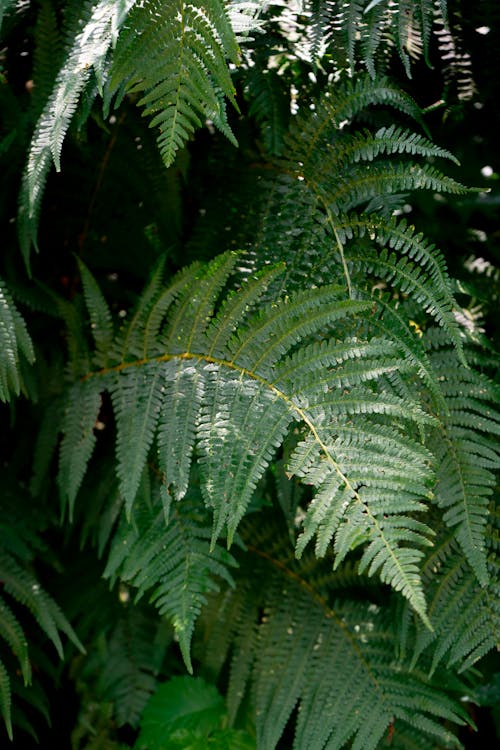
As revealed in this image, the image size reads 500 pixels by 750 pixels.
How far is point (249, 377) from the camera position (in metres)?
1.10

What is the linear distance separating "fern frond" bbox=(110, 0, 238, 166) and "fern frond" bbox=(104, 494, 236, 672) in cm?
64

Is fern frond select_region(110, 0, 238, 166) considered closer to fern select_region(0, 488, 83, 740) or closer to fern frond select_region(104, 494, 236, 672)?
fern frond select_region(104, 494, 236, 672)

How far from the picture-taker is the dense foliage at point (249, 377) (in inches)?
40.0

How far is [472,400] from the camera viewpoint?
3.94 ft

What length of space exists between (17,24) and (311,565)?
3.93 feet

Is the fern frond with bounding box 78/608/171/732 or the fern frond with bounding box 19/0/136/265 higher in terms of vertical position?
the fern frond with bounding box 19/0/136/265

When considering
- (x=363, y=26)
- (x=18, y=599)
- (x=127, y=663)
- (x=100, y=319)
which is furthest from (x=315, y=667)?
(x=363, y=26)

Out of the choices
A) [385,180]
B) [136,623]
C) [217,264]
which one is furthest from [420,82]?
[136,623]

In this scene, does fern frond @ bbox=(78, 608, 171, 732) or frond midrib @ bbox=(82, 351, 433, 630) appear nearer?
frond midrib @ bbox=(82, 351, 433, 630)

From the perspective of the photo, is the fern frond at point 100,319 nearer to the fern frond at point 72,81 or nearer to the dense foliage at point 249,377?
the dense foliage at point 249,377

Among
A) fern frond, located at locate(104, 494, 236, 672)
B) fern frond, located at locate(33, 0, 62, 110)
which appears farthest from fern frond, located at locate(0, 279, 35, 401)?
fern frond, located at locate(33, 0, 62, 110)

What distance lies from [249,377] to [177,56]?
473 millimetres

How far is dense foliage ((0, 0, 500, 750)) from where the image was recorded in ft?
3.33

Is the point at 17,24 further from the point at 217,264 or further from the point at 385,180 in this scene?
the point at 385,180
